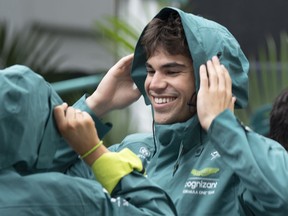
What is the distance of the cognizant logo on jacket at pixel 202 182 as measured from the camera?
399 cm

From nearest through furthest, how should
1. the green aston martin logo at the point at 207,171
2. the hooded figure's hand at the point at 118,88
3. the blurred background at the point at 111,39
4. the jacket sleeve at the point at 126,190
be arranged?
the jacket sleeve at the point at 126,190 → the green aston martin logo at the point at 207,171 → the hooded figure's hand at the point at 118,88 → the blurred background at the point at 111,39

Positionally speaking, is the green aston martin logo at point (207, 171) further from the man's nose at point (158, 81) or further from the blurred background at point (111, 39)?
the blurred background at point (111, 39)

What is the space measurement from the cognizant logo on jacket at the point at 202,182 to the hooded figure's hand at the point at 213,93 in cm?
22

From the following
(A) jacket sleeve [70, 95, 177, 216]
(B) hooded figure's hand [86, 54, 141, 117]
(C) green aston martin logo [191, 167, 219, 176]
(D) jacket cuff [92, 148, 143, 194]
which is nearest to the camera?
(A) jacket sleeve [70, 95, 177, 216]

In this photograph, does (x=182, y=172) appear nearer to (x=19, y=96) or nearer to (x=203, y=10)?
(x=19, y=96)

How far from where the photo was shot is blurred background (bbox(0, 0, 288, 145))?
6781 millimetres

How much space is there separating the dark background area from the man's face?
17.3ft

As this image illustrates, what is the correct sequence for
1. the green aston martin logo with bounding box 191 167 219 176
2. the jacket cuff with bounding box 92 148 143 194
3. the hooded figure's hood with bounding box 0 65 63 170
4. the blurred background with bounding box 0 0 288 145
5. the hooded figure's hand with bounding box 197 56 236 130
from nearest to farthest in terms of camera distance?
the hooded figure's hood with bounding box 0 65 63 170 → the jacket cuff with bounding box 92 148 143 194 → the hooded figure's hand with bounding box 197 56 236 130 → the green aston martin logo with bounding box 191 167 219 176 → the blurred background with bounding box 0 0 288 145

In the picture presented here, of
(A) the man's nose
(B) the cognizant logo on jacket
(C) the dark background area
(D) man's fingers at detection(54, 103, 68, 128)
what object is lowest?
(C) the dark background area

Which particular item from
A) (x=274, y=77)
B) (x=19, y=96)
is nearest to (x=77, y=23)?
(x=274, y=77)

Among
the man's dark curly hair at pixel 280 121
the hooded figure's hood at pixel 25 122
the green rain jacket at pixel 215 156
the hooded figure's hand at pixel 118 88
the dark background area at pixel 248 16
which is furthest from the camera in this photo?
the dark background area at pixel 248 16

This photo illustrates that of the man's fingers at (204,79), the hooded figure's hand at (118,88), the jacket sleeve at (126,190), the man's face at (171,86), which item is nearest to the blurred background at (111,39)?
the hooded figure's hand at (118,88)

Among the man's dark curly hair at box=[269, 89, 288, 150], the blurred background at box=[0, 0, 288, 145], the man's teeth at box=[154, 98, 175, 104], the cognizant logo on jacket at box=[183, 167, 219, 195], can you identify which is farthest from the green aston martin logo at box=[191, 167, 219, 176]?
the blurred background at box=[0, 0, 288, 145]

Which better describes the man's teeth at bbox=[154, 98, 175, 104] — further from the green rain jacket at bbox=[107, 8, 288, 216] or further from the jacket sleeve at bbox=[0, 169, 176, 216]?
the jacket sleeve at bbox=[0, 169, 176, 216]
